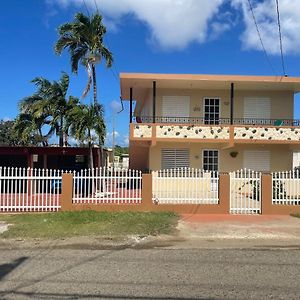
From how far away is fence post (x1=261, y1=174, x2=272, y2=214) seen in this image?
14.2 metres

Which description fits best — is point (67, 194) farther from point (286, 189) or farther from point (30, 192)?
point (286, 189)

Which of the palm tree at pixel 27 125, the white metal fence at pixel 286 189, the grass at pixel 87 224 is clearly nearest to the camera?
the grass at pixel 87 224

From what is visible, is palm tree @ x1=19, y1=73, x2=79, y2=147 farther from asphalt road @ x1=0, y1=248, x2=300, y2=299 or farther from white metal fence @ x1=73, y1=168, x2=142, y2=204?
asphalt road @ x1=0, y1=248, x2=300, y2=299

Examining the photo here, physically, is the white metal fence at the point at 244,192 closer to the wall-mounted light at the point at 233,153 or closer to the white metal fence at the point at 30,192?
the white metal fence at the point at 30,192

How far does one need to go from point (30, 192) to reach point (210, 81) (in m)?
11.1

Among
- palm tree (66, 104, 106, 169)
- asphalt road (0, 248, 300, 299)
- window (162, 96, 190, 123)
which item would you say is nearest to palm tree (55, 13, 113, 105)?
palm tree (66, 104, 106, 169)

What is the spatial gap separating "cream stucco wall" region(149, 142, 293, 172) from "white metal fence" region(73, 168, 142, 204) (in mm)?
→ 8548

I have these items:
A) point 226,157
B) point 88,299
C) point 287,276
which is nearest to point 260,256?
point 287,276

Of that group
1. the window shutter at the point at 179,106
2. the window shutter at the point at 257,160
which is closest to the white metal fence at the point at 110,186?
the window shutter at the point at 179,106

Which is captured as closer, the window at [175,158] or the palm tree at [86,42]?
the palm tree at [86,42]

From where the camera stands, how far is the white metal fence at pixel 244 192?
14.3 meters

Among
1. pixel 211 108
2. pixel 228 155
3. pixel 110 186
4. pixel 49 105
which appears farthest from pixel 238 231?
pixel 49 105

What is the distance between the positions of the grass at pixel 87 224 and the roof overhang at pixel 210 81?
9.01m

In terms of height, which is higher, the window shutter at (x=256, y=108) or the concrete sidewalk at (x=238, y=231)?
the window shutter at (x=256, y=108)
